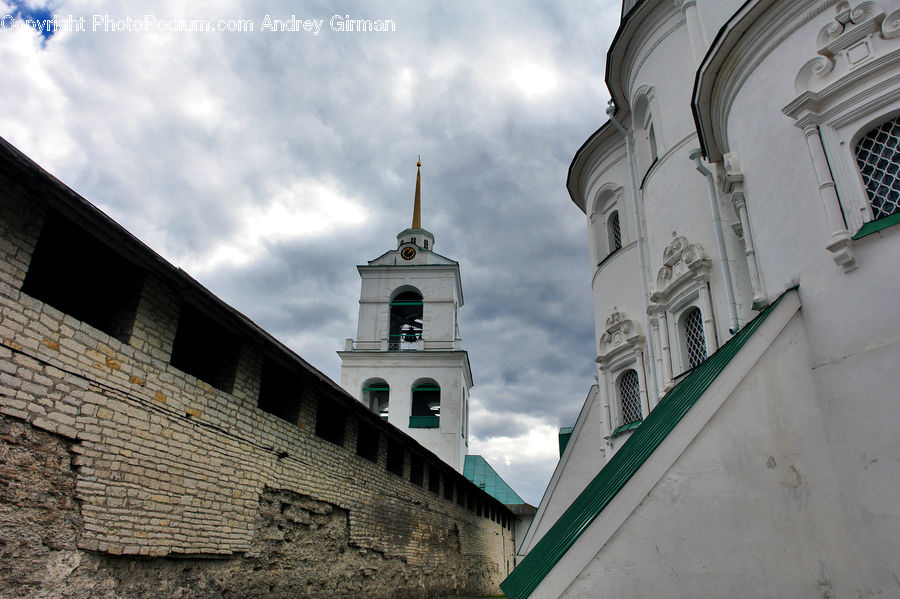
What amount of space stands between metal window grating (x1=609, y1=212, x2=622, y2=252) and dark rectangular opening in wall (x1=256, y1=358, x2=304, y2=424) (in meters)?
8.26

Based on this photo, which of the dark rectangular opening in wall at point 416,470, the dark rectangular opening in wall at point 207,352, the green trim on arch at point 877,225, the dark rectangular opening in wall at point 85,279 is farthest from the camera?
the dark rectangular opening in wall at point 416,470

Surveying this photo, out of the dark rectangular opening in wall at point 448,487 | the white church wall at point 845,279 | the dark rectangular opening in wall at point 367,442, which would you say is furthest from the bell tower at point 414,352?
the white church wall at point 845,279

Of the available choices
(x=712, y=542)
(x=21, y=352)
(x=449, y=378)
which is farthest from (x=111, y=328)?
(x=449, y=378)

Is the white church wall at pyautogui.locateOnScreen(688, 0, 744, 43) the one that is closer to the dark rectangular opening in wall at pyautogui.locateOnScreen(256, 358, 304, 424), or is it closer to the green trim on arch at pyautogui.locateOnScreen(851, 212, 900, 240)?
the green trim on arch at pyautogui.locateOnScreen(851, 212, 900, 240)

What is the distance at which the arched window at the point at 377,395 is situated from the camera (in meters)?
28.7

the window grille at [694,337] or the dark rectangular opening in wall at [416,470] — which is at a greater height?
the window grille at [694,337]

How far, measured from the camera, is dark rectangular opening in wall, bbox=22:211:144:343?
6.62 m

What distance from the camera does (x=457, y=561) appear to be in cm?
1864

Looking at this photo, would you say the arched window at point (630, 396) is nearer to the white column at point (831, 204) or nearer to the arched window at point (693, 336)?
the arched window at point (693, 336)

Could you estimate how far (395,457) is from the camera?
14.6m

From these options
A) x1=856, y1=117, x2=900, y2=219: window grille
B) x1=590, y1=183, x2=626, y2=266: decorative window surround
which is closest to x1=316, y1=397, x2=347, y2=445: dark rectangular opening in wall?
x1=590, y1=183, x2=626, y2=266: decorative window surround

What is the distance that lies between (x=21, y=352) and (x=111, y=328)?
138 cm

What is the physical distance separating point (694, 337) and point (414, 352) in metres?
19.8

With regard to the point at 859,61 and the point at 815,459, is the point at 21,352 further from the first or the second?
the point at 859,61
